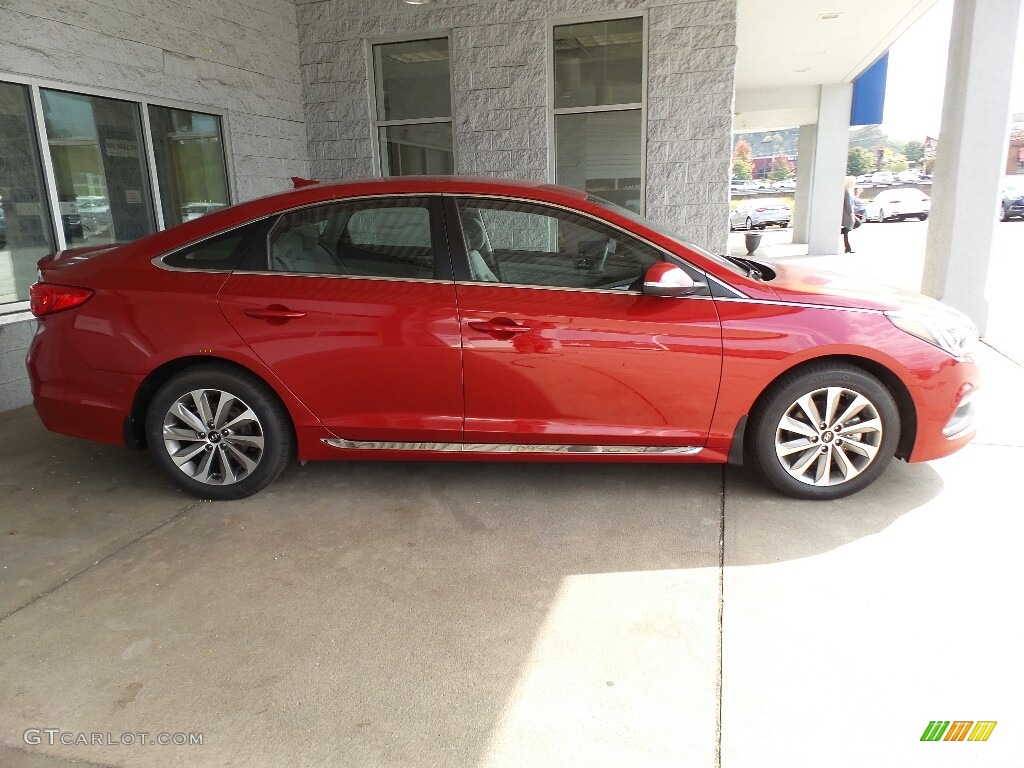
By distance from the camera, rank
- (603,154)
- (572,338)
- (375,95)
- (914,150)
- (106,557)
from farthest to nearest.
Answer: (914,150) → (375,95) → (603,154) → (572,338) → (106,557)

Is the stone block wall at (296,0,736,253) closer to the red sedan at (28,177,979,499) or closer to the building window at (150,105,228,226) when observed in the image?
the building window at (150,105,228,226)

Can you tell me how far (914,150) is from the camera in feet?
292

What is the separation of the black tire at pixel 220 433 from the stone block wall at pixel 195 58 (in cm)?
328

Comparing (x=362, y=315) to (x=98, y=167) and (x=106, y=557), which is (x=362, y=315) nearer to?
(x=106, y=557)

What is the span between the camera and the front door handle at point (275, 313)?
361cm

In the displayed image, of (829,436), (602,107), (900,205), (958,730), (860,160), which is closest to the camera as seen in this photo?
(958,730)

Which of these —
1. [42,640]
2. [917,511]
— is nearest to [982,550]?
[917,511]

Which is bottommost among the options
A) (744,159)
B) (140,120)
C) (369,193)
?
(369,193)

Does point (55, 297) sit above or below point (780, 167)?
below

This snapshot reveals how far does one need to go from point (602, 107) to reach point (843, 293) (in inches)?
177

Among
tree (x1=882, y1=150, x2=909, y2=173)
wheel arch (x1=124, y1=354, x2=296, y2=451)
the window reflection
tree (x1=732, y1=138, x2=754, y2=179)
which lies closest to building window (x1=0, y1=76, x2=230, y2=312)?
wheel arch (x1=124, y1=354, x2=296, y2=451)

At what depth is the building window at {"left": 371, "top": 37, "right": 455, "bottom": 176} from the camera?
7.88 metres

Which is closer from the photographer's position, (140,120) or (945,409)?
(945,409)

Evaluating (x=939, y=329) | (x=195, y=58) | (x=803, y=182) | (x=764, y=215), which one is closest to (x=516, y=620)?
(x=939, y=329)
